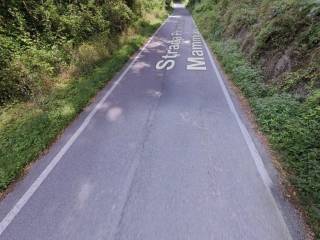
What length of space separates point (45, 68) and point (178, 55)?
667cm

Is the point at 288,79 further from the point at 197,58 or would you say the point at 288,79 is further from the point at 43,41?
the point at 43,41

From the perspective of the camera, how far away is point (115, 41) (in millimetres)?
13766

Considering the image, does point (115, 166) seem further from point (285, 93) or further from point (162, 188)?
point (285, 93)

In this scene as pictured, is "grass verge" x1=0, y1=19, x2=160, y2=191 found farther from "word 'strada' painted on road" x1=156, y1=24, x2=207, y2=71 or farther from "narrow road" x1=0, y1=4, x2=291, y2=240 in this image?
"word 'strada' painted on road" x1=156, y1=24, x2=207, y2=71

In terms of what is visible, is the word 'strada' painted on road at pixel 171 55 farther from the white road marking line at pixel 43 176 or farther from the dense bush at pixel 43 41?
the white road marking line at pixel 43 176

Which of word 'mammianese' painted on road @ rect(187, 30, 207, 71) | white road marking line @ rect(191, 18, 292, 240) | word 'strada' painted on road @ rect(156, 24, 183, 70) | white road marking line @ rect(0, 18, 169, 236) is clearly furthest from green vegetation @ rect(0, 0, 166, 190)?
white road marking line @ rect(191, 18, 292, 240)

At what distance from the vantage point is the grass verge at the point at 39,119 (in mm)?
5070

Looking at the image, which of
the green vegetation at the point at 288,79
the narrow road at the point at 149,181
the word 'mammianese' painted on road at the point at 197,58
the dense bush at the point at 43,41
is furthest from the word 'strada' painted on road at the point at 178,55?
the narrow road at the point at 149,181

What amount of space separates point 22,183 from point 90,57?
6.91 metres

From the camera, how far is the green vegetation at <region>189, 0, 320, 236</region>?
15.6 feet

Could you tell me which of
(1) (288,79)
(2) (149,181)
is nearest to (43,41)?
(2) (149,181)

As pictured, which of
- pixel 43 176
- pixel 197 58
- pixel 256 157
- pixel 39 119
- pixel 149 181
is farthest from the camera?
pixel 197 58

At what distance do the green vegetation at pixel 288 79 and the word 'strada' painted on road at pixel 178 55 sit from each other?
3.25 ft

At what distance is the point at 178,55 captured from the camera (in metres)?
13.2
